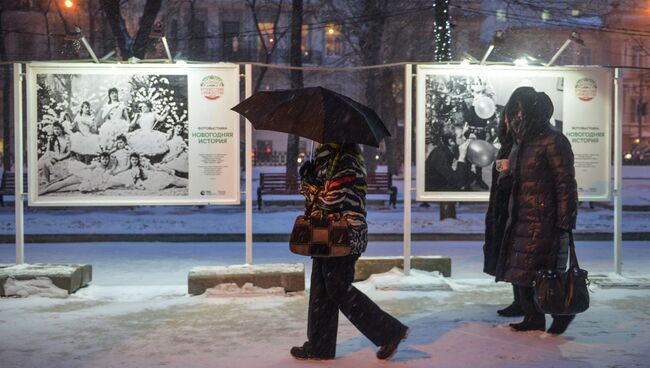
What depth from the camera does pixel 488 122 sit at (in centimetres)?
1002

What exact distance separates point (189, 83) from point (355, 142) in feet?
14.0

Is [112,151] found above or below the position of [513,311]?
above

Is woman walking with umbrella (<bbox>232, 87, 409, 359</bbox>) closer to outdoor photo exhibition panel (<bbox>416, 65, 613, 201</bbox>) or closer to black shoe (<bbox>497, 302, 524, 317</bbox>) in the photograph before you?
black shoe (<bbox>497, 302, 524, 317</bbox>)

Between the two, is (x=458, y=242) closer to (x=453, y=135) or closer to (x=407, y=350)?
(x=453, y=135)

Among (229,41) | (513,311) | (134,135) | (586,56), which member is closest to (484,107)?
(513,311)

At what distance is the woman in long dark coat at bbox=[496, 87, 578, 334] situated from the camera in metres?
6.67

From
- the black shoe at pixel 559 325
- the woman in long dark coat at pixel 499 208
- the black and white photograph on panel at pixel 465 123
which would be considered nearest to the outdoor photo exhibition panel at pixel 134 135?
the black and white photograph on panel at pixel 465 123

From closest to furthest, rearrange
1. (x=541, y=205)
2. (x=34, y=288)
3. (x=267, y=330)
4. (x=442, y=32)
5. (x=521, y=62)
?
(x=541, y=205), (x=267, y=330), (x=34, y=288), (x=521, y=62), (x=442, y=32)

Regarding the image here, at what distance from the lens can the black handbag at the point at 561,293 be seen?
21.5 feet

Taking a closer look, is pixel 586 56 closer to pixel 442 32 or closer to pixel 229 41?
pixel 229 41

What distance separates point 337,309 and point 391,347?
1.65 feet

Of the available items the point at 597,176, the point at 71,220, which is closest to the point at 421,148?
the point at 597,176

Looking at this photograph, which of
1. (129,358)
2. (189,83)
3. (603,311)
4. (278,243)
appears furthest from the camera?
(278,243)

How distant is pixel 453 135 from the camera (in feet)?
32.6
